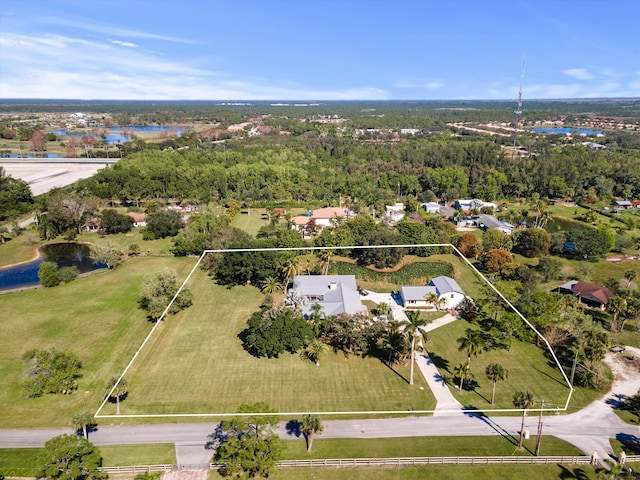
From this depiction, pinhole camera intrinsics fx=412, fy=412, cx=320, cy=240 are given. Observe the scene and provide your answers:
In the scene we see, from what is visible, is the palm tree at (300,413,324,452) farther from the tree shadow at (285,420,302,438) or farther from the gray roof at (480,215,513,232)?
the gray roof at (480,215,513,232)

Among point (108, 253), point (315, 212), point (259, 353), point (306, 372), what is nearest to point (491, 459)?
point (306, 372)

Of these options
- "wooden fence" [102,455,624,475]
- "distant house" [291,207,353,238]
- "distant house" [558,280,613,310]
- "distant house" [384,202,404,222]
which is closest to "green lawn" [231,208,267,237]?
"distant house" [291,207,353,238]

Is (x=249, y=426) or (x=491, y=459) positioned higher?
(x=249, y=426)

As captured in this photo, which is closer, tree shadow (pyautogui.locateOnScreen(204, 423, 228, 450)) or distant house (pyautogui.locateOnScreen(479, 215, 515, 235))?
tree shadow (pyautogui.locateOnScreen(204, 423, 228, 450))

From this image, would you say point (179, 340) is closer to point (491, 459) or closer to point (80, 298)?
point (80, 298)

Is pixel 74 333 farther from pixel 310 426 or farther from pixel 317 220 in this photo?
pixel 317 220

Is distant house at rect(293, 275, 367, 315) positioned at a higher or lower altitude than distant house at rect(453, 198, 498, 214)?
lower
